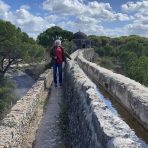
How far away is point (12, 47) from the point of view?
3747cm

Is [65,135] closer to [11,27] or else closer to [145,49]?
[11,27]

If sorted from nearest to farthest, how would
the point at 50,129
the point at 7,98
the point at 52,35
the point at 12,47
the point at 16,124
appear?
the point at 16,124 → the point at 50,129 → the point at 7,98 → the point at 12,47 → the point at 52,35

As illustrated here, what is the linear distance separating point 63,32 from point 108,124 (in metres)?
77.2

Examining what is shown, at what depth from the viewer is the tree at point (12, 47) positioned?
36844 mm

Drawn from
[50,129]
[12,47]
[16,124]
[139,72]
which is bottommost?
[139,72]

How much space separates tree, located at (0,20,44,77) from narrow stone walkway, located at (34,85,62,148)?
83.0 ft

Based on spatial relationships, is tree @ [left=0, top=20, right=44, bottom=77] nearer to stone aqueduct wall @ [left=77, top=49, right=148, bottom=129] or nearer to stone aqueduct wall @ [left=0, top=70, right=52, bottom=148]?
stone aqueduct wall @ [left=77, top=49, right=148, bottom=129]

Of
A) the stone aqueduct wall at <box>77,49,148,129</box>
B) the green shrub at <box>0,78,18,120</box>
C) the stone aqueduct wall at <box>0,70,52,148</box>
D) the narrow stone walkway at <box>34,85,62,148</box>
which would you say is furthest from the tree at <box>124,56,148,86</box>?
the stone aqueduct wall at <box>0,70,52,148</box>

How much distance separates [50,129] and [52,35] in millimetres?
72000

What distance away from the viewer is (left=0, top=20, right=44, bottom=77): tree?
1451 inches

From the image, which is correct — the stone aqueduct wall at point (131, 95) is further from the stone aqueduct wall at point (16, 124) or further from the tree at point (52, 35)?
the tree at point (52, 35)

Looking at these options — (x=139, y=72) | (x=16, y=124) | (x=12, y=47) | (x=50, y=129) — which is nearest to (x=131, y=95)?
(x=50, y=129)

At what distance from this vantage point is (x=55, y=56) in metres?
14.2

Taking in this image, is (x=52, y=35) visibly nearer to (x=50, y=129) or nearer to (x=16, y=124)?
(x=50, y=129)
